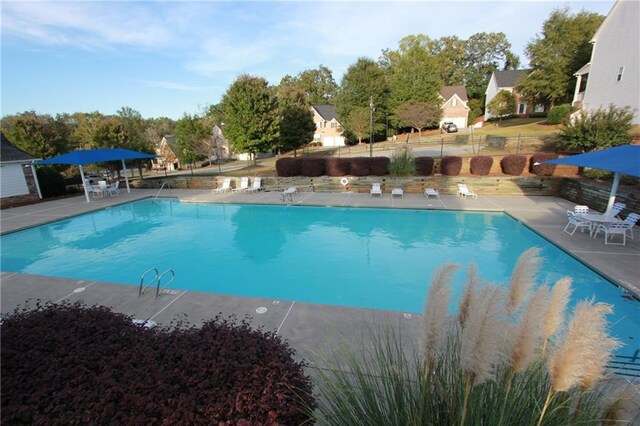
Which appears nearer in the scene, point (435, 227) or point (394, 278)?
point (394, 278)

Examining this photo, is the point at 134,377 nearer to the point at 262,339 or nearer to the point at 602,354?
the point at 262,339

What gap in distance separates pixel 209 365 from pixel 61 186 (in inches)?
868

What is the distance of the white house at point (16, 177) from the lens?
15375mm

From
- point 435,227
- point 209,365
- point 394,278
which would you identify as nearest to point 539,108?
point 435,227

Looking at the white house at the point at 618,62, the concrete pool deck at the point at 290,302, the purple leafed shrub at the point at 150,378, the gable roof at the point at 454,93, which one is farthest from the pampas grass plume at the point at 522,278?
the gable roof at the point at 454,93

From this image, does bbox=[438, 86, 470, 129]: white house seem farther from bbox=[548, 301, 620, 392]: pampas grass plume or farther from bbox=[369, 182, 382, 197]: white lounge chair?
bbox=[548, 301, 620, 392]: pampas grass plume

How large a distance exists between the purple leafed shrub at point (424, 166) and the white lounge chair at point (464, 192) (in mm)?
1983

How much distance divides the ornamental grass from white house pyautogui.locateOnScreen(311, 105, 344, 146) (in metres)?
46.8

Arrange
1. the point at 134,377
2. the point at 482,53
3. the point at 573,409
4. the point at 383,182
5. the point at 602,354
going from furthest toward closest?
the point at 482,53
the point at 383,182
the point at 134,377
the point at 573,409
the point at 602,354

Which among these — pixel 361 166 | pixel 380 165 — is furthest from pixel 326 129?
pixel 380 165

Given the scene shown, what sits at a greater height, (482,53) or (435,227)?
(482,53)

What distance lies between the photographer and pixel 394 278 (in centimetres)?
747

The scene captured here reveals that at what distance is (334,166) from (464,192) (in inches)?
277

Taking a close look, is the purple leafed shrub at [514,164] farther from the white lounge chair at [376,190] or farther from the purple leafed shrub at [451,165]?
the white lounge chair at [376,190]
